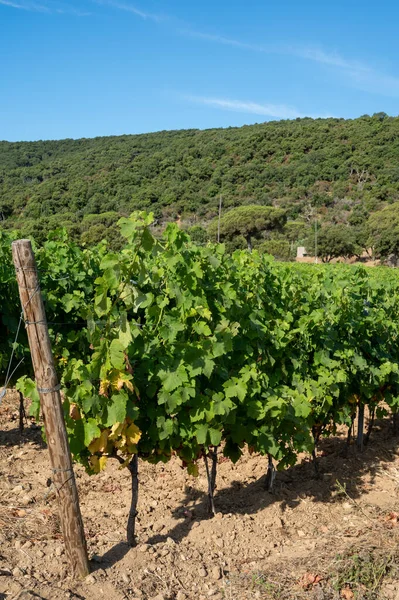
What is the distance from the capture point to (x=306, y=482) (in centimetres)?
462

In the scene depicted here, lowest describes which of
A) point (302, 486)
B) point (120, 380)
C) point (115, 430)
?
point (302, 486)

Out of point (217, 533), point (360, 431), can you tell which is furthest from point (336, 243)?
point (217, 533)

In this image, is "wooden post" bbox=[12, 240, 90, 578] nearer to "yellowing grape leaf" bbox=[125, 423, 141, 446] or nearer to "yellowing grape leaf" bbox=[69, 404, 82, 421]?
"yellowing grape leaf" bbox=[69, 404, 82, 421]

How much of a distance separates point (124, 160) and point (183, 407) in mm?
69094

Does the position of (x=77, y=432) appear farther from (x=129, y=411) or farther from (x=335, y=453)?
(x=335, y=453)

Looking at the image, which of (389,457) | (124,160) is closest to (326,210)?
(124,160)

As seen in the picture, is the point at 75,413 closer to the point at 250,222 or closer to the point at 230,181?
the point at 250,222

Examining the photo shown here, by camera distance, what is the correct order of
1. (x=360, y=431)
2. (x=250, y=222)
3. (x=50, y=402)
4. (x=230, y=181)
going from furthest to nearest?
(x=230, y=181) → (x=250, y=222) → (x=360, y=431) → (x=50, y=402)

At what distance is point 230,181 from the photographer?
58531 mm

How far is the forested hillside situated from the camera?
47.0m

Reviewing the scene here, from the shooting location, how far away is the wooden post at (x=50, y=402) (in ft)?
9.27

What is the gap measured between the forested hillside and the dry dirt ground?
31895 mm

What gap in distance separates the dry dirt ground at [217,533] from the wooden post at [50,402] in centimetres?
22

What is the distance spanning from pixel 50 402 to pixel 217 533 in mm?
1584
